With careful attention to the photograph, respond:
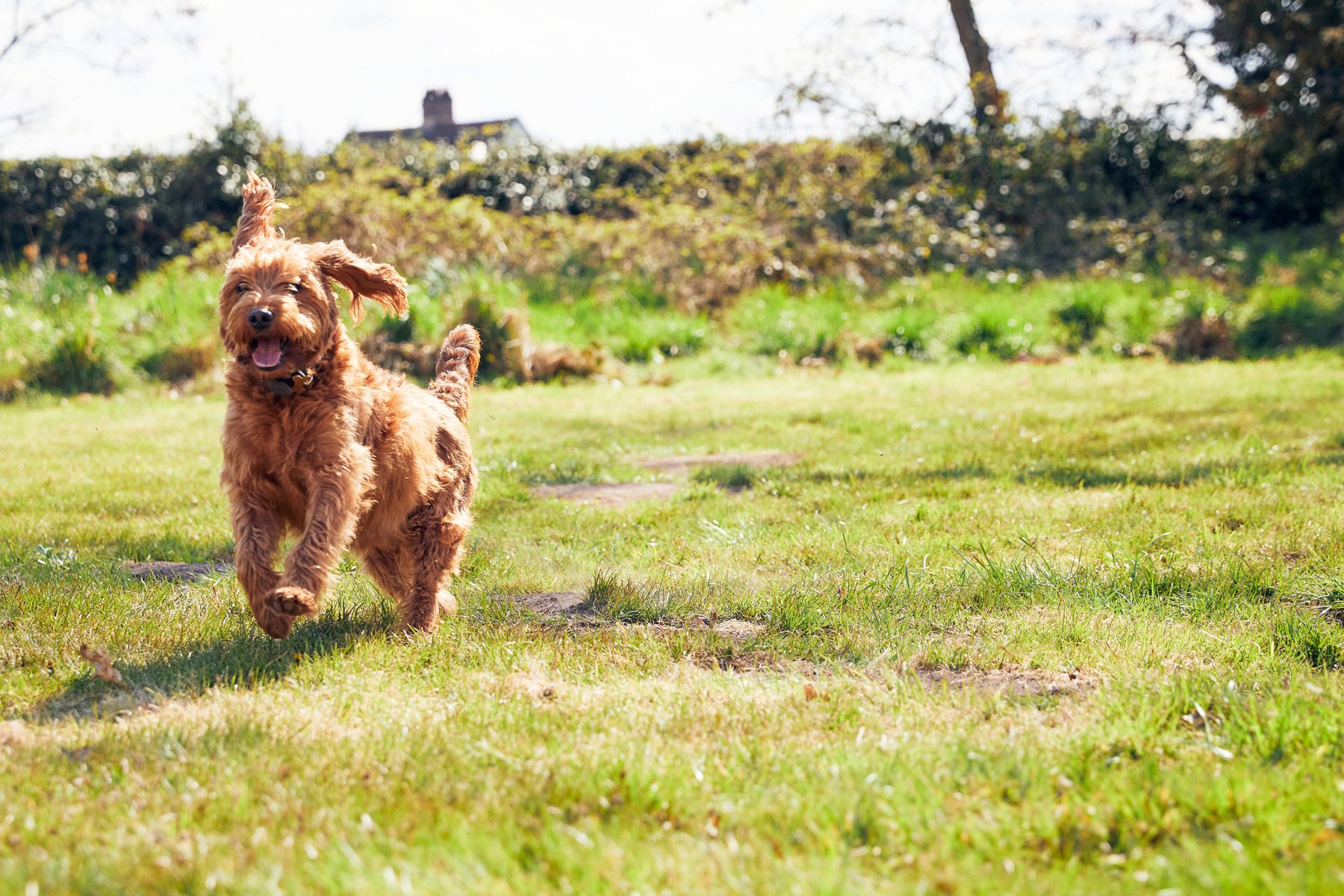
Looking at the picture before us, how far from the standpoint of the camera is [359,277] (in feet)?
14.4

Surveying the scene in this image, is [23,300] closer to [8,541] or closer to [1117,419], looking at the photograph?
[8,541]

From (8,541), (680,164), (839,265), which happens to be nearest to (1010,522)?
(8,541)

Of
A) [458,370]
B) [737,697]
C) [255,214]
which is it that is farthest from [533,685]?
[255,214]

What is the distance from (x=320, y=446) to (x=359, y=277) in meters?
0.88

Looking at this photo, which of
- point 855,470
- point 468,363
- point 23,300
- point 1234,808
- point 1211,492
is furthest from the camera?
point 23,300

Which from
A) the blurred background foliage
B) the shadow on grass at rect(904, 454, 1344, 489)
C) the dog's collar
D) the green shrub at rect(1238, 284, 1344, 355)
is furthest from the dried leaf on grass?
the green shrub at rect(1238, 284, 1344, 355)

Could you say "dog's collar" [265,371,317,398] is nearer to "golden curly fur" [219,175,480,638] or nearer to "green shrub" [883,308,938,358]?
"golden curly fur" [219,175,480,638]

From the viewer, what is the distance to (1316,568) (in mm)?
4250

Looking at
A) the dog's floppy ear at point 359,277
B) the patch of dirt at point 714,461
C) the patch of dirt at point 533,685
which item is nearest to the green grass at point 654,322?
the patch of dirt at point 714,461

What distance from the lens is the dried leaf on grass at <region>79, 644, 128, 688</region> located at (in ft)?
11.0

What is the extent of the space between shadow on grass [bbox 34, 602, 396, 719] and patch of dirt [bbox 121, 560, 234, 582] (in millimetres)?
742

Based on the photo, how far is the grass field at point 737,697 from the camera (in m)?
2.19

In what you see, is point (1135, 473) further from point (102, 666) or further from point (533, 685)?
point (102, 666)

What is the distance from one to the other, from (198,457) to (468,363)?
11.9 feet
